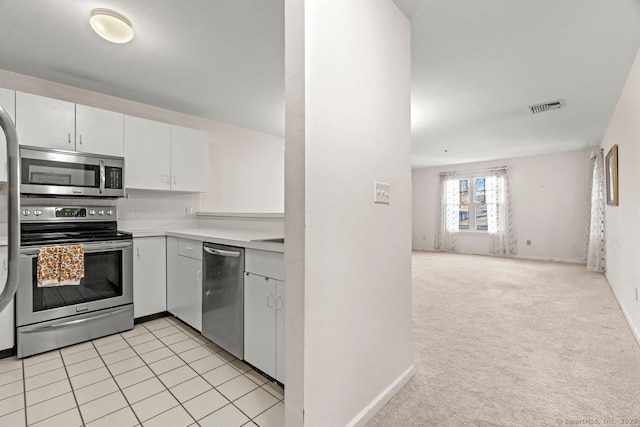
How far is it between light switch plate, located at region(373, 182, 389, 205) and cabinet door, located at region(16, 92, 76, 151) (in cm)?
274

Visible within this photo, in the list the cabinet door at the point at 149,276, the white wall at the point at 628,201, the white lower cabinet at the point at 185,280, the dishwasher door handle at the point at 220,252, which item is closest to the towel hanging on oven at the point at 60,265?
the cabinet door at the point at 149,276

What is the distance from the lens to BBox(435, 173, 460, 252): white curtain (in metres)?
7.52

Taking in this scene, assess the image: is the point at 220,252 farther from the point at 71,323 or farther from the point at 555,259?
the point at 555,259

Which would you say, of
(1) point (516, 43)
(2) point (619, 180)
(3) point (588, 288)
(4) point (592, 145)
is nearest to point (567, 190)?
(4) point (592, 145)

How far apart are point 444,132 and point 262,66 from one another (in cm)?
319

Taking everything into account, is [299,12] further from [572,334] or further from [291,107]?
[572,334]

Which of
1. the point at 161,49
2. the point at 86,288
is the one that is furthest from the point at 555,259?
the point at 86,288

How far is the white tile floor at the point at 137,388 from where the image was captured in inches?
61.2

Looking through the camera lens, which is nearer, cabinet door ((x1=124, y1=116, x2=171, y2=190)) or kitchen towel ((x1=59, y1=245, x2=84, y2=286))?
kitchen towel ((x1=59, y1=245, x2=84, y2=286))

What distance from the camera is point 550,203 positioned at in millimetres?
6262

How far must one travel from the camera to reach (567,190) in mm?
6078

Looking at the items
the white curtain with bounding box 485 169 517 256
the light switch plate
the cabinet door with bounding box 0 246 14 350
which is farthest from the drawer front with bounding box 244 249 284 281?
the white curtain with bounding box 485 169 517 256

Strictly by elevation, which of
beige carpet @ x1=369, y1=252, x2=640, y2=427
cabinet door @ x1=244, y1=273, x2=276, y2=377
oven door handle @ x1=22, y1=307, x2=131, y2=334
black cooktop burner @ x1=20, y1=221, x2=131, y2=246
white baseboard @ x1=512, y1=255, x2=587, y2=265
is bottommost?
beige carpet @ x1=369, y1=252, x2=640, y2=427

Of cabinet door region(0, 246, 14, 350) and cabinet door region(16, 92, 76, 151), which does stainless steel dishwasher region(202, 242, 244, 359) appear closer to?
cabinet door region(0, 246, 14, 350)
